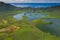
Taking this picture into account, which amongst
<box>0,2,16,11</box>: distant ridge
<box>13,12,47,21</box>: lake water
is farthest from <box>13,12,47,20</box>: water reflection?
<box>0,2,16,11</box>: distant ridge

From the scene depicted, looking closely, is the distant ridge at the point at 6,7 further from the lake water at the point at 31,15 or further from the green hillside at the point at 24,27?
the lake water at the point at 31,15

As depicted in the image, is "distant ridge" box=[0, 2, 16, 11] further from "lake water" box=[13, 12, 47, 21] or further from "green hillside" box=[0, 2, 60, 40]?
"lake water" box=[13, 12, 47, 21]

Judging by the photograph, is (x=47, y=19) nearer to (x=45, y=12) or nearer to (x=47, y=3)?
(x=45, y=12)

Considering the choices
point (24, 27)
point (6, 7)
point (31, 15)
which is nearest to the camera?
point (24, 27)

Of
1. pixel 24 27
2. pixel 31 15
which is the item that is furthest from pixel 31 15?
pixel 24 27

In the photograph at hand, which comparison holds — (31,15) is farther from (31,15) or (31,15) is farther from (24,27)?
(24,27)

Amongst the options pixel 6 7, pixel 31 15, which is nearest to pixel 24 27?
pixel 31 15

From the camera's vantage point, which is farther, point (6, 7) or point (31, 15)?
point (6, 7)

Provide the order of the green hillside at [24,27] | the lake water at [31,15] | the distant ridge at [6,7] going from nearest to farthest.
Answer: the green hillside at [24,27] → the lake water at [31,15] → the distant ridge at [6,7]

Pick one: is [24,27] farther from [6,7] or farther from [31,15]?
[6,7]

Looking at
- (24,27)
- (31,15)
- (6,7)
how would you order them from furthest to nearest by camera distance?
1. (6,7)
2. (31,15)
3. (24,27)

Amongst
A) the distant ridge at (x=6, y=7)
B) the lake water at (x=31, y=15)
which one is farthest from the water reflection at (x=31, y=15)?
the distant ridge at (x=6, y=7)
